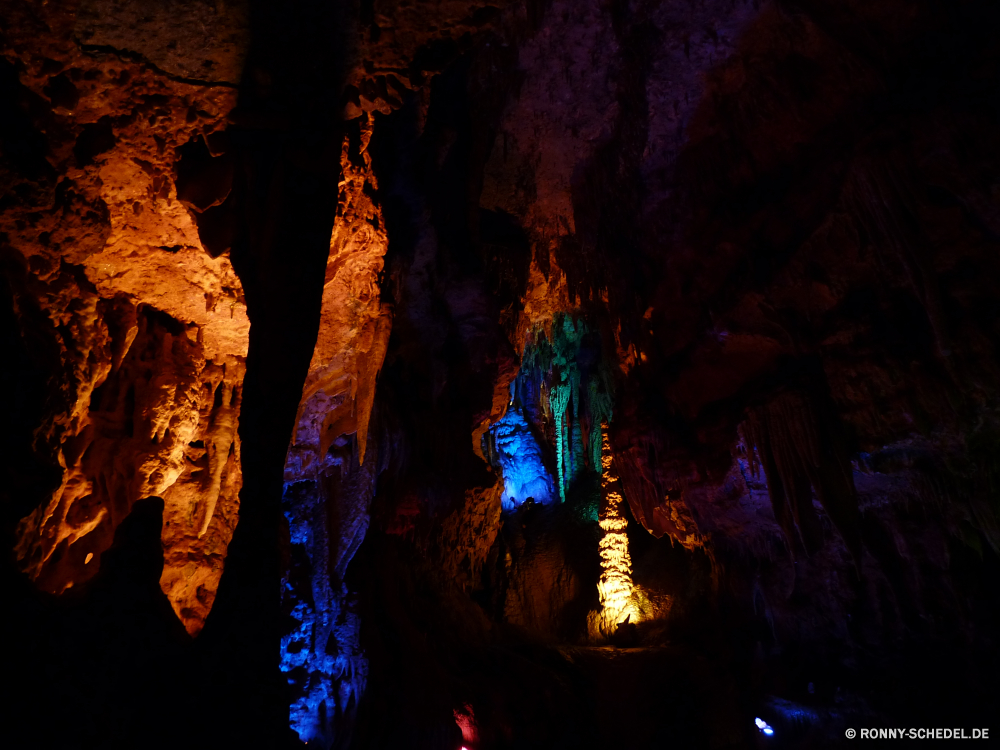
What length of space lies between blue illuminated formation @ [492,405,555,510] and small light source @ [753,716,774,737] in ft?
19.1

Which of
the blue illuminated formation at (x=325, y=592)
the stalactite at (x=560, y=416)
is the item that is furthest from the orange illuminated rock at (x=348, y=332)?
→ the stalactite at (x=560, y=416)

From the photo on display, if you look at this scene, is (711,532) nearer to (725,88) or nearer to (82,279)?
(725,88)

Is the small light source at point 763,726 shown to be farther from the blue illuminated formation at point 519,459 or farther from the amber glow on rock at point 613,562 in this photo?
the blue illuminated formation at point 519,459

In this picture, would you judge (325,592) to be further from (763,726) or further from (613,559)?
(763,726)

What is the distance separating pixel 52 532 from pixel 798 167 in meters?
6.38

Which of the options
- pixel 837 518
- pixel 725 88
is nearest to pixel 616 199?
pixel 725 88

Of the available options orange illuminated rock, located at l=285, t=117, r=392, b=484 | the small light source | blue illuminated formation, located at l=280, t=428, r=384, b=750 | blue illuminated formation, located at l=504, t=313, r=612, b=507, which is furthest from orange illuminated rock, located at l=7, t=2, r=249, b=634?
the small light source

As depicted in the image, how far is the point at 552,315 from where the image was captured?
9609 millimetres

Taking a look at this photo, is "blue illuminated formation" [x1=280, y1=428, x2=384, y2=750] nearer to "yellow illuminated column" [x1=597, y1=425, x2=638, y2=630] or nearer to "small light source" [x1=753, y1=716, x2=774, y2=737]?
"yellow illuminated column" [x1=597, y1=425, x2=638, y2=630]

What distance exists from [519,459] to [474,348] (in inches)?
238

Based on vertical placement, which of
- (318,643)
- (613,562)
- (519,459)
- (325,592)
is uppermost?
(519,459)

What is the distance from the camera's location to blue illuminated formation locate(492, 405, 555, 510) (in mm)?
12531

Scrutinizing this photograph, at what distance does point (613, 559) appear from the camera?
10070 mm

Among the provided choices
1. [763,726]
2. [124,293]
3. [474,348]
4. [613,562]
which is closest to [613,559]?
[613,562]
